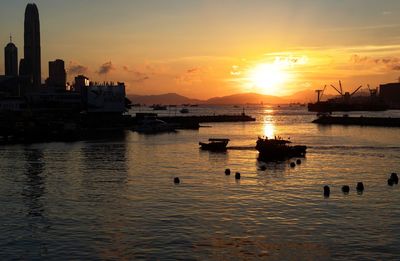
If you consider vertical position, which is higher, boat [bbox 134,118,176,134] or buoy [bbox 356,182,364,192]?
boat [bbox 134,118,176,134]

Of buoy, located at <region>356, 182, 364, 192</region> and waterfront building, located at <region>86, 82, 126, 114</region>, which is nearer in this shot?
buoy, located at <region>356, 182, 364, 192</region>

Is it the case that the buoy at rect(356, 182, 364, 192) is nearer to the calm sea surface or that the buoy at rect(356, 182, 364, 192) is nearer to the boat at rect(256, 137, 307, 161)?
the calm sea surface

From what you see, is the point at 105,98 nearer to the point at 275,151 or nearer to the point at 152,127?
the point at 152,127

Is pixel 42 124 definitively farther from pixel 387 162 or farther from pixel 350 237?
pixel 350 237

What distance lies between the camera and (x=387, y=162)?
75.9 meters

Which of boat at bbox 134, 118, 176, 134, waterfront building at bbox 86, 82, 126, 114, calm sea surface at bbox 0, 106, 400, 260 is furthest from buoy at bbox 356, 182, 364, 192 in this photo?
waterfront building at bbox 86, 82, 126, 114

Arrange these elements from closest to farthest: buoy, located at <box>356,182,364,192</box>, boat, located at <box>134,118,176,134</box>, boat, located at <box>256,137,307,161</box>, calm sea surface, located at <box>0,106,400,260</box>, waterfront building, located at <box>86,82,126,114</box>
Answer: calm sea surface, located at <box>0,106,400,260</box>
buoy, located at <box>356,182,364,192</box>
boat, located at <box>256,137,307,161</box>
boat, located at <box>134,118,176,134</box>
waterfront building, located at <box>86,82,126,114</box>

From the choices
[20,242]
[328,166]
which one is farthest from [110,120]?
[20,242]

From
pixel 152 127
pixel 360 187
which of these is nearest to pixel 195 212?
pixel 360 187

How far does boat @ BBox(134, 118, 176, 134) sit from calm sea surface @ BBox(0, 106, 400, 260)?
245 ft

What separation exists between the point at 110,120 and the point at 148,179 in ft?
376

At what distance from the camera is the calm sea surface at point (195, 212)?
30.2 meters

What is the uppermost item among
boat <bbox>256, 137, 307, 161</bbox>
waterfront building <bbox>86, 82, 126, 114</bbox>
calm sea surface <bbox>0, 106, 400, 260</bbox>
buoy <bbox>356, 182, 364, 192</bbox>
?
waterfront building <bbox>86, 82, 126, 114</bbox>

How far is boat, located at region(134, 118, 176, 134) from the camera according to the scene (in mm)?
150000
